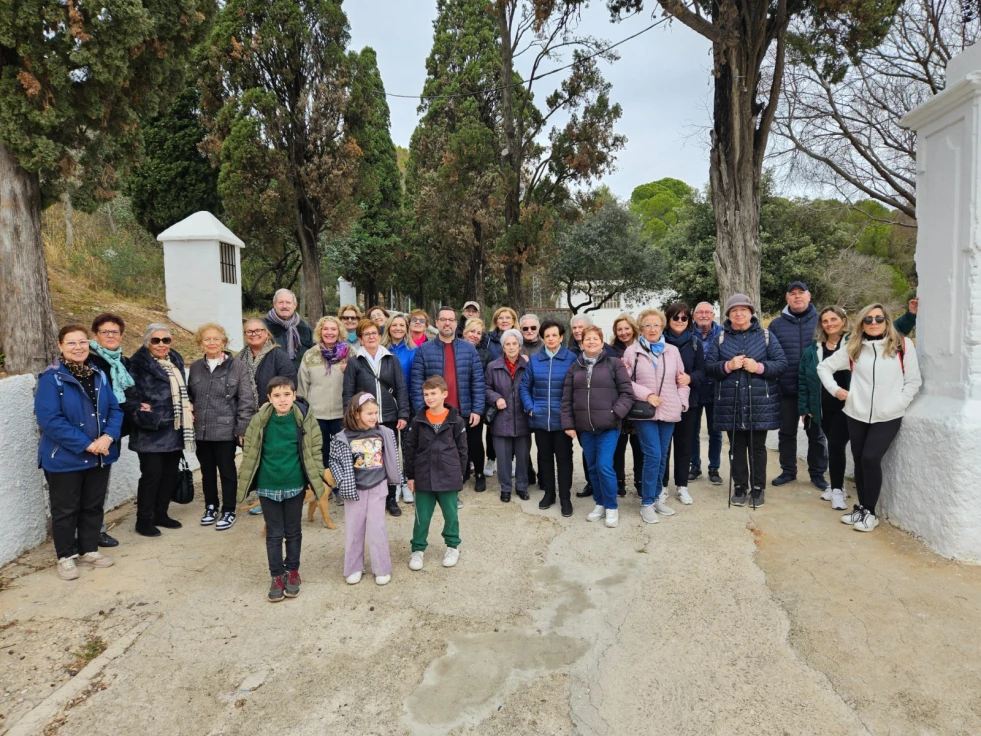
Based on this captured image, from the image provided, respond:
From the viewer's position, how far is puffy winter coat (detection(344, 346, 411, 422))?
17.0 feet

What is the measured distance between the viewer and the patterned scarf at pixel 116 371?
14.8ft

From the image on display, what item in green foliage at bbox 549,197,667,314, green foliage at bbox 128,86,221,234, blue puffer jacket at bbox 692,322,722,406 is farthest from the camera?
green foliage at bbox 549,197,667,314

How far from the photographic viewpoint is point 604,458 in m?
5.07

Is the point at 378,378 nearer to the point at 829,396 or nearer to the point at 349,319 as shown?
the point at 349,319

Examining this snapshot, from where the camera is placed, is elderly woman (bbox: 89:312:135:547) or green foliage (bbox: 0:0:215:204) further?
green foliage (bbox: 0:0:215:204)

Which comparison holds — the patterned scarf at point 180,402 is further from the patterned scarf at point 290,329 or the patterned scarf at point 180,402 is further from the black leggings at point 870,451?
the black leggings at point 870,451

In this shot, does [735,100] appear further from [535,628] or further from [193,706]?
[193,706]

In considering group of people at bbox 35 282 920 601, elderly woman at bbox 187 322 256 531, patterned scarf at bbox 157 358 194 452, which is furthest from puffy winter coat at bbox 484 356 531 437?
patterned scarf at bbox 157 358 194 452

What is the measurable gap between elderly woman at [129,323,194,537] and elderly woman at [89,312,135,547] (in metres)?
Result: 0.14

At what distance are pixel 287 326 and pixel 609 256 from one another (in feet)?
88.3

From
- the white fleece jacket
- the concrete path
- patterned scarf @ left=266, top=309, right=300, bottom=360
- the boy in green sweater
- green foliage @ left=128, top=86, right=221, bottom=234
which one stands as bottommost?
the concrete path

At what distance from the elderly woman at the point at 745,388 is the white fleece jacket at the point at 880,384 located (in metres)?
0.65

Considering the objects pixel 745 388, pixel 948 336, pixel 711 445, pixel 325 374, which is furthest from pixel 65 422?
pixel 948 336

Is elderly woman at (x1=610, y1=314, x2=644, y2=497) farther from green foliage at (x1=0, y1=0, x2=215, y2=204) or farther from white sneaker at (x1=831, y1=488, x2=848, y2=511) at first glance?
green foliage at (x1=0, y1=0, x2=215, y2=204)
